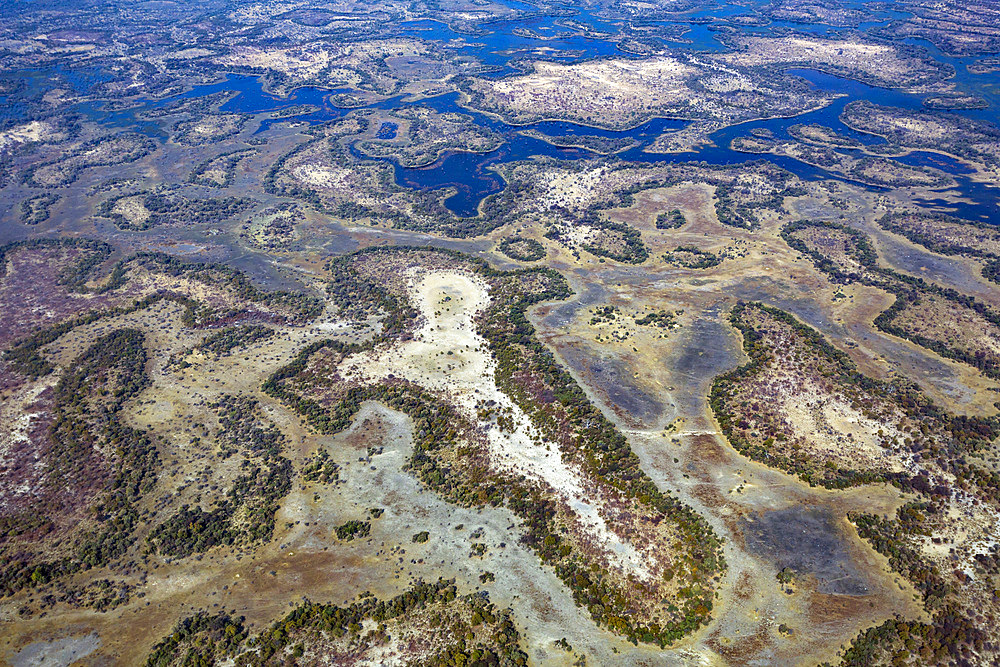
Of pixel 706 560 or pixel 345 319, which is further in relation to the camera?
pixel 345 319

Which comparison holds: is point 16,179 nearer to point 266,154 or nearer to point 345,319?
point 266,154

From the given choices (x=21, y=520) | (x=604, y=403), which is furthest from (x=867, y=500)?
(x=21, y=520)

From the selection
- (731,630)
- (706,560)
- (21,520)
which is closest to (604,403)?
(706,560)

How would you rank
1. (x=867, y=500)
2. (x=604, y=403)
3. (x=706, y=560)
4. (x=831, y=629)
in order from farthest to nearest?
1. (x=604, y=403)
2. (x=867, y=500)
3. (x=706, y=560)
4. (x=831, y=629)

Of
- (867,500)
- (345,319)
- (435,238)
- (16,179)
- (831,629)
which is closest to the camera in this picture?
(831,629)

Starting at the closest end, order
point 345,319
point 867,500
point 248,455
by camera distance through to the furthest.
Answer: point 867,500 → point 248,455 → point 345,319

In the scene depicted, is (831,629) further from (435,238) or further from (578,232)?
(435,238)

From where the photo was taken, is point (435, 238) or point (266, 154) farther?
point (266, 154)

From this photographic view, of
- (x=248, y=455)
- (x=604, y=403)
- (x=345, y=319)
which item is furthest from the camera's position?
(x=345, y=319)
